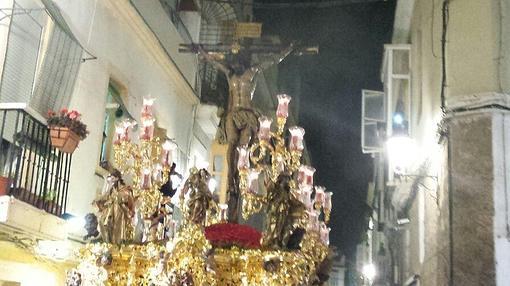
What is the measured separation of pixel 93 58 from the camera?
10.2m

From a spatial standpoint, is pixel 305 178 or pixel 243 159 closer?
pixel 243 159

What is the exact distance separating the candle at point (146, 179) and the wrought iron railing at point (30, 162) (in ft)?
5.11

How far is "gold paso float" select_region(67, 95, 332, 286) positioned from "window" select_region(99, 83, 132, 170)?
4.23 metres

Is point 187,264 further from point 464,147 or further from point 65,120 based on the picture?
point 464,147

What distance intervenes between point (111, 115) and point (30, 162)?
415 cm

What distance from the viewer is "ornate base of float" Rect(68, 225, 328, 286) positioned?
5602mm

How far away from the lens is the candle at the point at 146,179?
6.82 m

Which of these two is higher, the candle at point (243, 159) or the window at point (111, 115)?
the window at point (111, 115)

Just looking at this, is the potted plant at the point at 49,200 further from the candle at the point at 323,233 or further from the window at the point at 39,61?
the candle at the point at 323,233

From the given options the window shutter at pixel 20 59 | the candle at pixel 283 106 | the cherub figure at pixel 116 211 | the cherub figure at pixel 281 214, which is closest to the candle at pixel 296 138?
the candle at pixel 283 106

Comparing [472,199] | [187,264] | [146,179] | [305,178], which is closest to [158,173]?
[146,179]

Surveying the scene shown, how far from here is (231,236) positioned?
6078 mm

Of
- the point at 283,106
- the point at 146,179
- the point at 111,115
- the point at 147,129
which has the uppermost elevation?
the point at 111,115

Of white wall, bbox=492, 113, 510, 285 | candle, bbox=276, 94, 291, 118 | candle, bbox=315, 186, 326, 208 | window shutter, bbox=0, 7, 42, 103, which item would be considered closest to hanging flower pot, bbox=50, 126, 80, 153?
window shutter, bbox=0, 7, 42, 103
